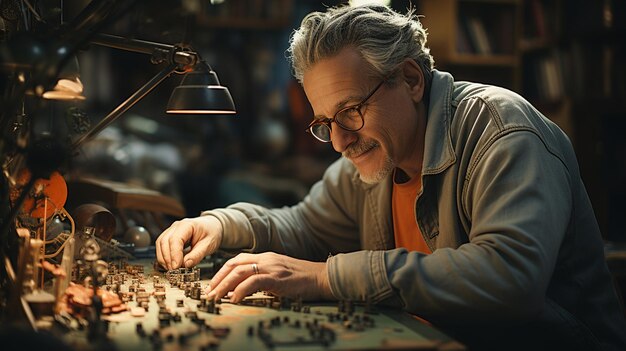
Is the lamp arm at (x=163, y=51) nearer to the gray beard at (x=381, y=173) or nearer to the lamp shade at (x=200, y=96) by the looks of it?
the lamp shade at (x=200, y=96)

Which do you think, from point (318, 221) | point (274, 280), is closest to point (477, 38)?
point (318, 221)

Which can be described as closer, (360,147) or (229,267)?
(229,267)

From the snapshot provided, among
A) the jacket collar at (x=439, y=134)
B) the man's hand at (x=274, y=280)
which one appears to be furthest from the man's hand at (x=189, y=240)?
the jacket collar at (x=439, y=134)

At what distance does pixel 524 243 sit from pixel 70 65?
4.08ft

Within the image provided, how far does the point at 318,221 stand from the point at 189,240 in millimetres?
625

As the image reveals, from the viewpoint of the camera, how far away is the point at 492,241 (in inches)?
73.2

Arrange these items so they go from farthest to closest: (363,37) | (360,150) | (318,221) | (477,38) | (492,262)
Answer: (477,38) → (318,221) → (360,150) → (363,37) → (492,262)

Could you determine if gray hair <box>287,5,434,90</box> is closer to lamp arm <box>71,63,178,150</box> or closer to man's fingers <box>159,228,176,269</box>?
lamp arm <box>71,63,178,150</box>

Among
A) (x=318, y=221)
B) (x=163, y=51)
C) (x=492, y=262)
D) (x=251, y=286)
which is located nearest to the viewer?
(x=492, y=262)

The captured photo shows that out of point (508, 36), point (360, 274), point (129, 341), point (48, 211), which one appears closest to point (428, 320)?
point (360, 274)

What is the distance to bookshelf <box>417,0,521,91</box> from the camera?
5.98m

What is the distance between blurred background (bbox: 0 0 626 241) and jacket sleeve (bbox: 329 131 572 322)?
151 cm

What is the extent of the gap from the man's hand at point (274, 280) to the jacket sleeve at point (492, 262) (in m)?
0.05

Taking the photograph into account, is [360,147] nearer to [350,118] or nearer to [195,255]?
[350,118]
